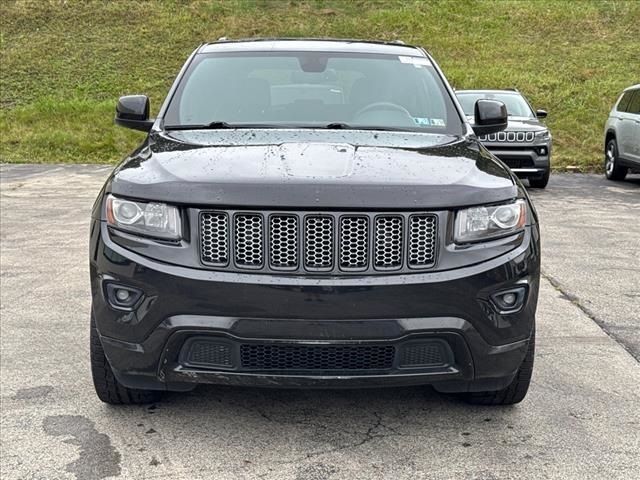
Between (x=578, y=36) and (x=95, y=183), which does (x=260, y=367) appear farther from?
(x=578, y=36)

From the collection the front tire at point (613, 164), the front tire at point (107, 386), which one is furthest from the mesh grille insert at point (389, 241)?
the front tire at point (613, 164)

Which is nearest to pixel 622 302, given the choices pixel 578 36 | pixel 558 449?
pixel 558 449

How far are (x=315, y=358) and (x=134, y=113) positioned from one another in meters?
2.09

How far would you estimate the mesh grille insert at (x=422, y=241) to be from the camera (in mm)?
2891

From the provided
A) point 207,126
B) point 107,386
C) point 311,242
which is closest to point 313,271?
point 311,242

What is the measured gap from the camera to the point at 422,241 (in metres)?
2.90

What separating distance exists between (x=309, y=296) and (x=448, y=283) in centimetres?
52

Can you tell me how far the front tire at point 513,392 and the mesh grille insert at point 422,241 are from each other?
0.77 meters

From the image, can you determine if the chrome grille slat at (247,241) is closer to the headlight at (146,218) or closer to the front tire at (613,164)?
the headlight at (146,218)

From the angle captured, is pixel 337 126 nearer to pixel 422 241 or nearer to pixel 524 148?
pixel 422 241

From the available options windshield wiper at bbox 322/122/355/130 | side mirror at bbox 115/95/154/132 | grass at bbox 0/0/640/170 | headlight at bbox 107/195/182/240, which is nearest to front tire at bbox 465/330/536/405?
windshield wiper at bbox 322/122/355/130

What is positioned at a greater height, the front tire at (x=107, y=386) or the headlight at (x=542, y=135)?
the front tire at (x=107, y=386)

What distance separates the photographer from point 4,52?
23453 millimetres

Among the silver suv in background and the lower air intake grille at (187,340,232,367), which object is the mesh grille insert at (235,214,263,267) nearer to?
the lower air intake grille at (187,340,232,367)
